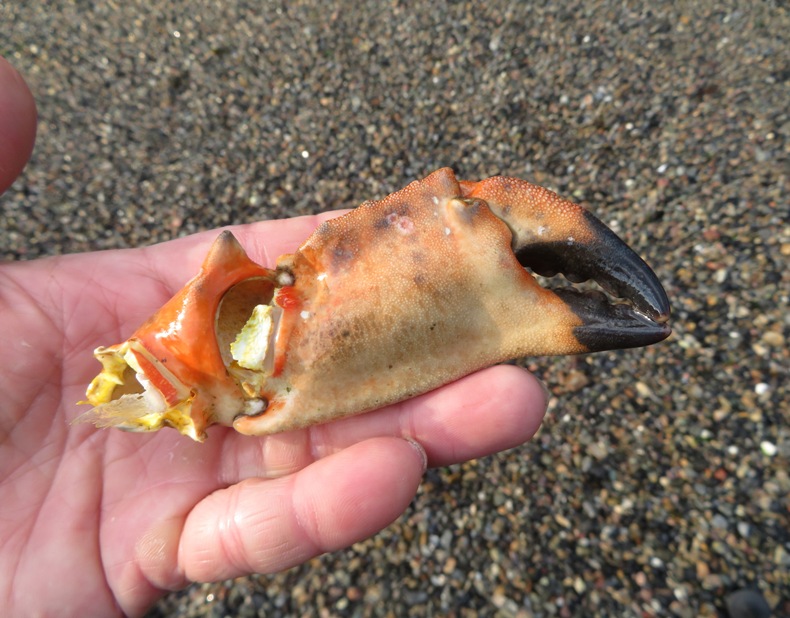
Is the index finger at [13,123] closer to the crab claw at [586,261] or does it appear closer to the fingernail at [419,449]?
the crab claw at [586,261]

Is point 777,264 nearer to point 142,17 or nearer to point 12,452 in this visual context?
point 12,452

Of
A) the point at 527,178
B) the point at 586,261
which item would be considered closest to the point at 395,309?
the point at 586,261

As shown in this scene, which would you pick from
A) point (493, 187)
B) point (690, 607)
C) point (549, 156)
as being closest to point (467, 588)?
point (690, 607)

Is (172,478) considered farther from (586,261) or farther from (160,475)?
(586,261)

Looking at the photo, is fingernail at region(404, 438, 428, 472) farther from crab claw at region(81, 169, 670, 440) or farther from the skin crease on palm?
crab claw at region(81, 169, 670, 440)

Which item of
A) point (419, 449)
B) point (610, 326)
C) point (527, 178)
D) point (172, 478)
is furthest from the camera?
point (527, 178)
